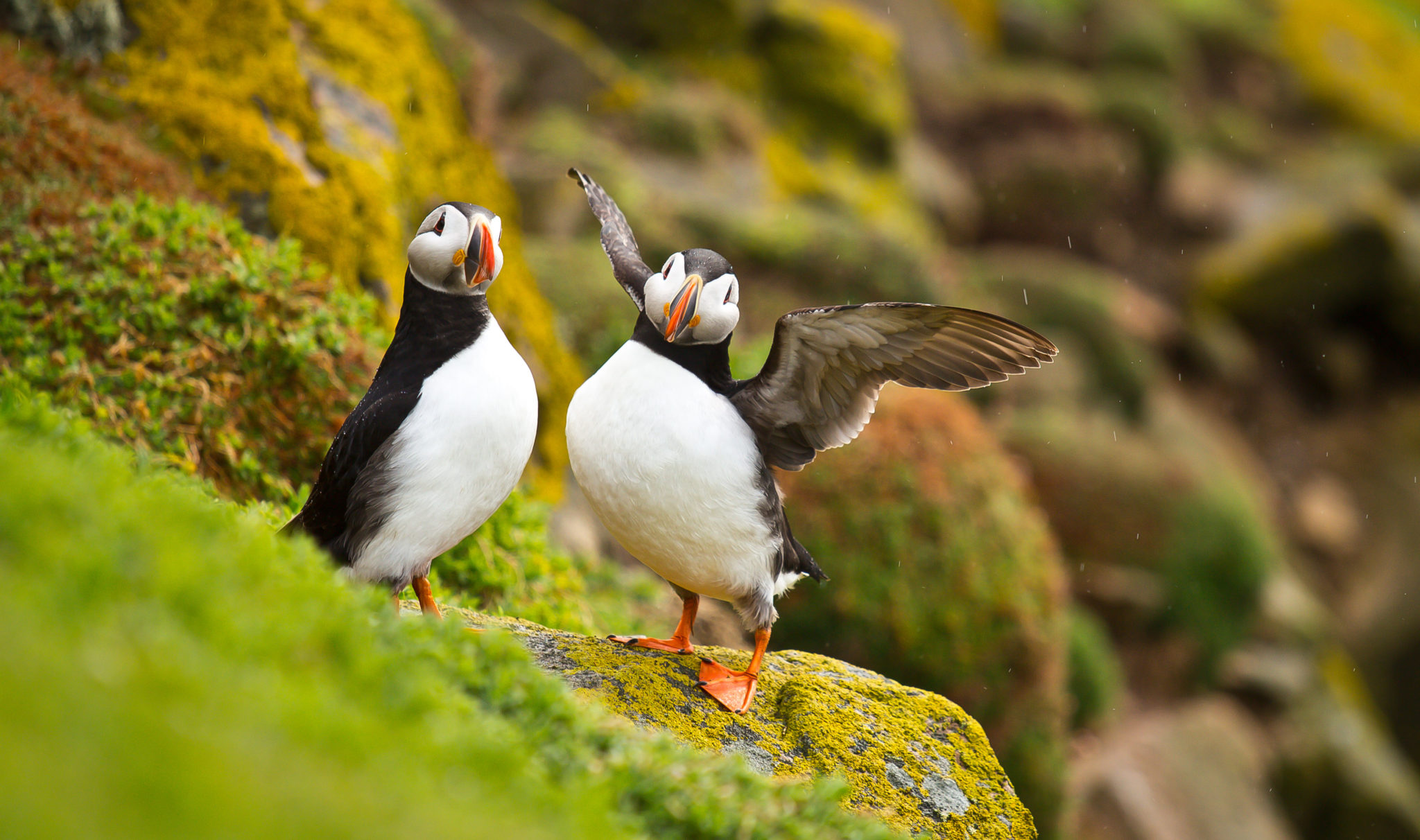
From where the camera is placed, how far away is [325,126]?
580 centimetres

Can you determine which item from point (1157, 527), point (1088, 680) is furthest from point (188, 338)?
point (1157, 527)

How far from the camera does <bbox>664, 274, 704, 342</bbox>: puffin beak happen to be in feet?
10.8

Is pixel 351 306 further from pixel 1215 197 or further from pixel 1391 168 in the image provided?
pixel 1391 168

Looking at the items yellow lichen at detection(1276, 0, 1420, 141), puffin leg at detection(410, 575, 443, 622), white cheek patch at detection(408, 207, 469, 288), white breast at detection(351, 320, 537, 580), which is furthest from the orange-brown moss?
yellow lichen at detection(1276, 0, 1420, 141)

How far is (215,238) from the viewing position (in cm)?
492

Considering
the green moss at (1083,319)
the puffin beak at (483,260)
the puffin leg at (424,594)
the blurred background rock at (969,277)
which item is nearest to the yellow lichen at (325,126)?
the blurred background rock at (969,277)

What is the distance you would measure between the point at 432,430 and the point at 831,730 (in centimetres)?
167

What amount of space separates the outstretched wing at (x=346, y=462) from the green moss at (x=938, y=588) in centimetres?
355

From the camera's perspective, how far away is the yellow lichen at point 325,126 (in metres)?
5.41

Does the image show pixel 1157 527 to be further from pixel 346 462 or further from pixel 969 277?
pixel 346 462

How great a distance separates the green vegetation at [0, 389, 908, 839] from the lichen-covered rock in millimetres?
617

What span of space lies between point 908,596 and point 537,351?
268cm

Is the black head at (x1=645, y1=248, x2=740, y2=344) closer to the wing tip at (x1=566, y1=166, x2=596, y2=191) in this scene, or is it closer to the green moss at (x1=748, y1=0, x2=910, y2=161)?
the wing tip at (x1=566, y1=166, x2=596, y2=191)

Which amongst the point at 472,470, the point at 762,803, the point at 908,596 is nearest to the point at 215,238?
the point at 472,470
